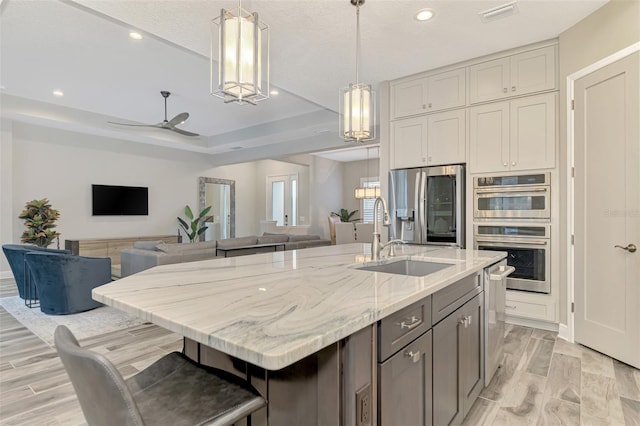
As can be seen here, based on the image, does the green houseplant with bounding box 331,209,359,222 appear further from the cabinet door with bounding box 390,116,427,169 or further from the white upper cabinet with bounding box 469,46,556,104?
the white upper cabinet with bounding box 469,46,556,104

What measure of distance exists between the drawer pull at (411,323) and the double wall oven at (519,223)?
2655 millimetres

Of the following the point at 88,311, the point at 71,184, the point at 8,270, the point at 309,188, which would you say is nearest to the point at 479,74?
the point at 88,311

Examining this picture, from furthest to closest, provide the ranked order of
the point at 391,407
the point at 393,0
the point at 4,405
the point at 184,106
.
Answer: the point at 184,106 < the point at 393,0 < the point at 4,405 < the point at 391,407

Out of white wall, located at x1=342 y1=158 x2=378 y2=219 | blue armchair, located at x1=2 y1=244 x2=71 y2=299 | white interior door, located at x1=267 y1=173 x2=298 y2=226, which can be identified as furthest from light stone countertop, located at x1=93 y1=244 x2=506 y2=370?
white wall, located at x1=342 y1=158 x2=378 y2=219

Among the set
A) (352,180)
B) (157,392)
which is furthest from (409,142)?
(352,180)

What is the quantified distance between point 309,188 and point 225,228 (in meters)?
2.69

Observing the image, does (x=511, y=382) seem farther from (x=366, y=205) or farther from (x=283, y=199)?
(x=283, y=199)

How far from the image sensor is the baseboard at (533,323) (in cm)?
330

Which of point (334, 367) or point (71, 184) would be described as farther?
point (71, 184)

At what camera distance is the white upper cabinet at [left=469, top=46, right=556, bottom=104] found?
3252mm

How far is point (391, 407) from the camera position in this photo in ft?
3.67

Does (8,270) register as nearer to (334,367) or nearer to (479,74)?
(334,367)

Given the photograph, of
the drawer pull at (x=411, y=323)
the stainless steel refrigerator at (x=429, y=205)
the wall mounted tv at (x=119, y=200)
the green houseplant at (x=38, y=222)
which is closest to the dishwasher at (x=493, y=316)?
the drawer pull at (x=411, y=323)

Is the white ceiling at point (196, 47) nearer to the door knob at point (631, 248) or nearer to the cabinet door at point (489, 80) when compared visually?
the cabinet door at point (489, 80)
